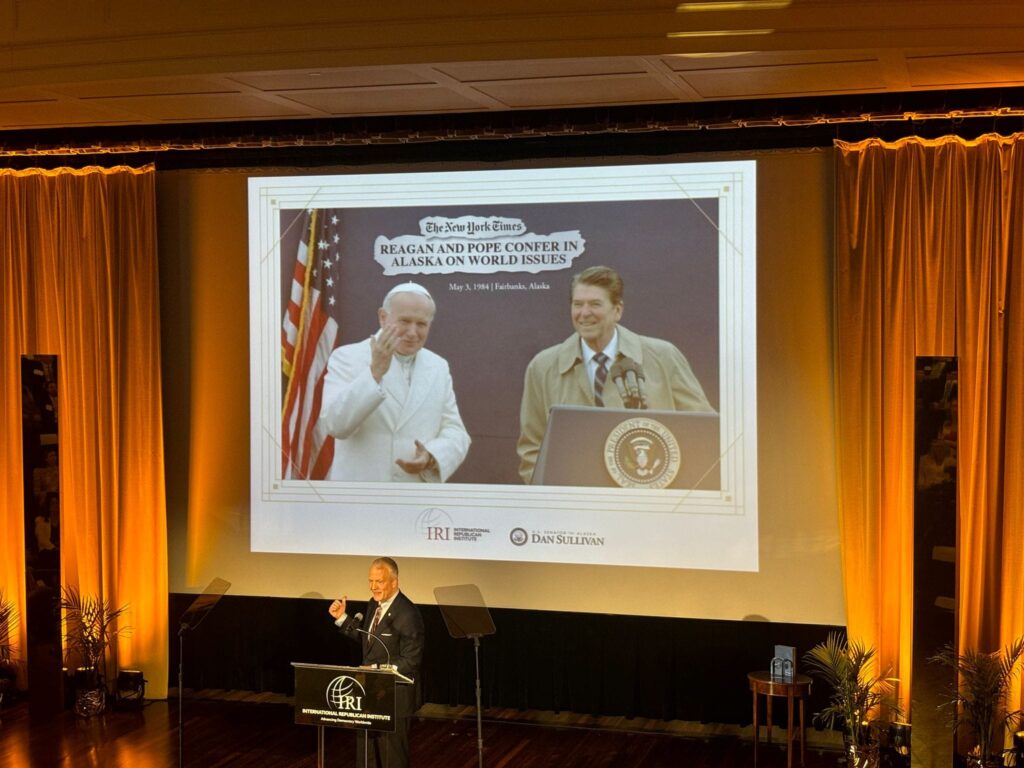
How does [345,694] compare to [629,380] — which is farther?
[629,380]

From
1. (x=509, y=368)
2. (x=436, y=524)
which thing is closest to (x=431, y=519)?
(x=436, y=524)

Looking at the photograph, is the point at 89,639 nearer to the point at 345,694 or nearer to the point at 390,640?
the point at 390,640

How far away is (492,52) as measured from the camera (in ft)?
21.1

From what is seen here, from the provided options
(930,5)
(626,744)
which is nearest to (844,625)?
(626,744)

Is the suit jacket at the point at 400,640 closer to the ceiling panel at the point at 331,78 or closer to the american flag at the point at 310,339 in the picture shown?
the american flag at the point at 310,339

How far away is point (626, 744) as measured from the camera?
784 cm

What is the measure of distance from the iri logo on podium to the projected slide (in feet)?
8.37

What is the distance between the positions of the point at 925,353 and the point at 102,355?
5.77 meters

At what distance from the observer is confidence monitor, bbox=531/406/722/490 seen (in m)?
7.86

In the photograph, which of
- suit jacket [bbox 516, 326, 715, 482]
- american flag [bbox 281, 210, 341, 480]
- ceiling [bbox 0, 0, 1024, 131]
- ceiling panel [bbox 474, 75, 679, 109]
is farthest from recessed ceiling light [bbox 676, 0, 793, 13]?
american flag [bbox 281, 210, 341, 480]

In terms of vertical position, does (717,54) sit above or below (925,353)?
above

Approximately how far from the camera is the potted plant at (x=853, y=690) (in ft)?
23.3

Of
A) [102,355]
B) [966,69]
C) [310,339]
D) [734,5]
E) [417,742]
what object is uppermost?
[734,5]

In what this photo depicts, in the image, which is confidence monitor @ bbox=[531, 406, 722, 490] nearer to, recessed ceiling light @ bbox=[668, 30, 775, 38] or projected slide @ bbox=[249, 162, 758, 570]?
projected slide @ bbox=[249, 162, 758, 570]
